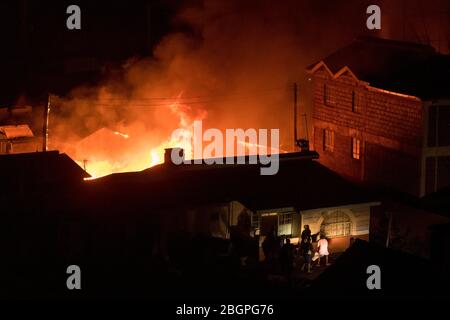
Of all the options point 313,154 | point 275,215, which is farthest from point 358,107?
point 275,215

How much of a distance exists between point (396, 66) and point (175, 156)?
32.2 feet

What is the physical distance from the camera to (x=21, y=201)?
22.1m

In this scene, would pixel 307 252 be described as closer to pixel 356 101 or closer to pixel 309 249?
pixel 309 249

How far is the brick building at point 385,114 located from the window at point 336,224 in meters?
5.01

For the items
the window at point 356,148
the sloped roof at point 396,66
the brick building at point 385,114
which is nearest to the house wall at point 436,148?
the brick building at point 385,114

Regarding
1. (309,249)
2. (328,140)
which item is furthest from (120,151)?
(309,249)

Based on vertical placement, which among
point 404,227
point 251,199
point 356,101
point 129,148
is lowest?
point 404,227

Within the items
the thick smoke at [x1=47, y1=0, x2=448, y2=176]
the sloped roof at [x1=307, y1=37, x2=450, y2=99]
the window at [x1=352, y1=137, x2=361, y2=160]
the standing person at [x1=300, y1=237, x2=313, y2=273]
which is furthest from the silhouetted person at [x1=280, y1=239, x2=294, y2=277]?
the thick smoke at [x1=47, y1=0, x2=448, y2=176]

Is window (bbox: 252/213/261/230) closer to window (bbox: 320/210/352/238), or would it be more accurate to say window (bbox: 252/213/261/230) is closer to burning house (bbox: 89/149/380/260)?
burning house (bbox: 89/149/380/260)

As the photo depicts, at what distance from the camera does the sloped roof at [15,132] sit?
32.8m

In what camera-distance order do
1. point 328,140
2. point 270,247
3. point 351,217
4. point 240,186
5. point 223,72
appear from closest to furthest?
1. point 270,247
2. point 240,186
3. point 351,217
4. point 328,140
5. point 223,72

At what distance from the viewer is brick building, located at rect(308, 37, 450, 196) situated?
2819cm

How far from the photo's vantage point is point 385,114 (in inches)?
1164
